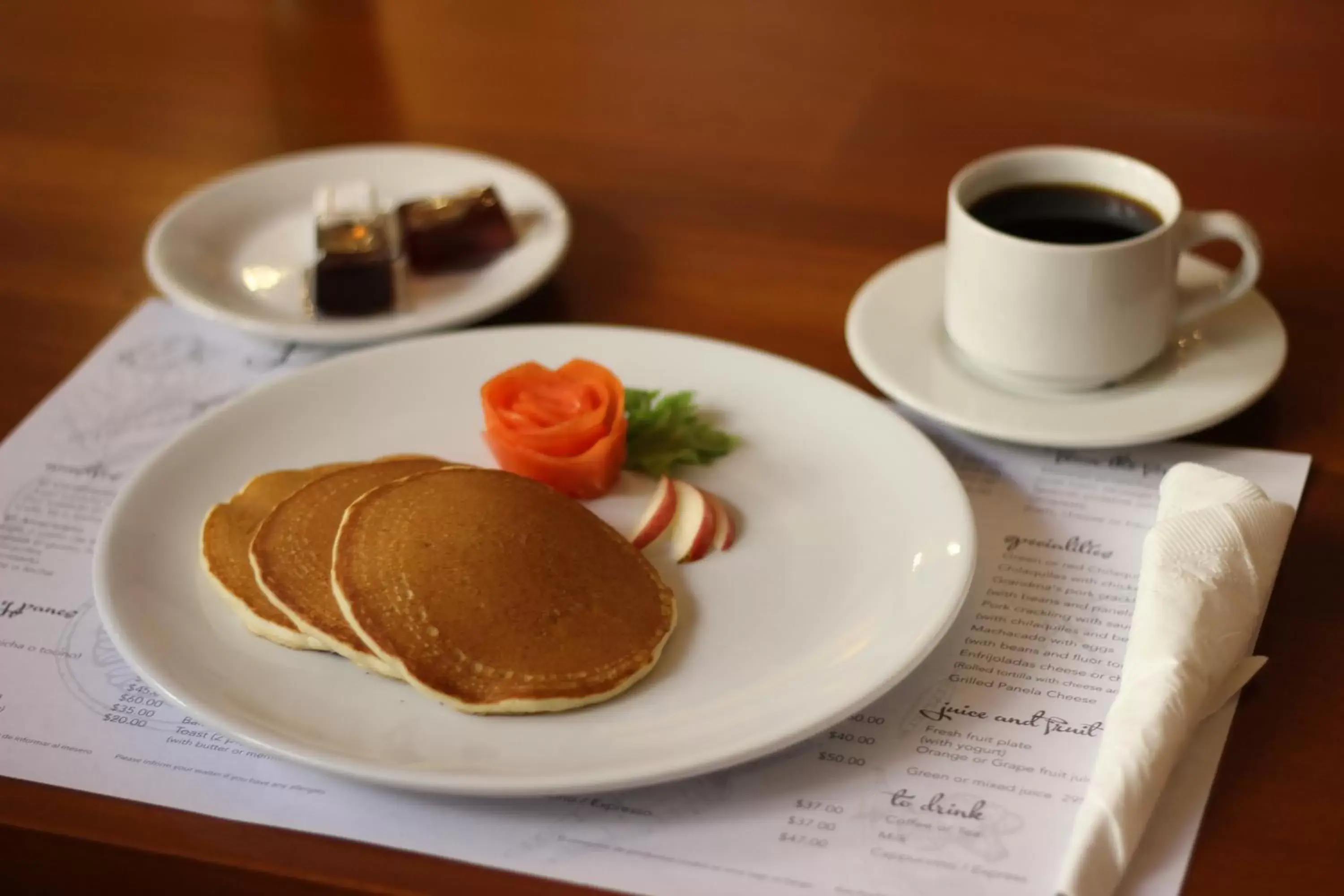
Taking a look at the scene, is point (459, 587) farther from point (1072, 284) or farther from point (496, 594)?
point (1072, 284)

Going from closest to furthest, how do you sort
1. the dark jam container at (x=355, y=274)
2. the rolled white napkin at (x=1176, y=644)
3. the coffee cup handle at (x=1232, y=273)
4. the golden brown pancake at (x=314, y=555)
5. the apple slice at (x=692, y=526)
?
the rolled white napkin at (x=1176, y=644) < the golden brown pancake at (x=314, y=555) < the apple slice at (x=692, y=526) < the coffee cup handle at (x=1232, y=273) < the dark jam container at (x=355, y=274)

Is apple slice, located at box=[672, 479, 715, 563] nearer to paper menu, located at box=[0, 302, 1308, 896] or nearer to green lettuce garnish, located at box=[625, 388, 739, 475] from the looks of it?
green lettuce garnish, located at box=[625, 388, 739, 475]

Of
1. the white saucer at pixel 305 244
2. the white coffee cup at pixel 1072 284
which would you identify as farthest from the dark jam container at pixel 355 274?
the white coffee cup at pixel 1072 284

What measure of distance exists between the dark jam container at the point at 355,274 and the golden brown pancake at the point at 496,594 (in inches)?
14.9

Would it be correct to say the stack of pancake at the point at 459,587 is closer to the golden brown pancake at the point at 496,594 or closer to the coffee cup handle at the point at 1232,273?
the golden brown pancake at the point at 496,594

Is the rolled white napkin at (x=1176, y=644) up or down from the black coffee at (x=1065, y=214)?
down

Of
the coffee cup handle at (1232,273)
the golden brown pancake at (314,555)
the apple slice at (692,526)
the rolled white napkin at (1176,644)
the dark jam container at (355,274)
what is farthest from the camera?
the dark jam container at (355,274)

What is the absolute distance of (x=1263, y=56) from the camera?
1702 mm

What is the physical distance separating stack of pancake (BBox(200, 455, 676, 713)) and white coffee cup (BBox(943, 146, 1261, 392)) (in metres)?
0.36

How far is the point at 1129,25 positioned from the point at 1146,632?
4.02 ft

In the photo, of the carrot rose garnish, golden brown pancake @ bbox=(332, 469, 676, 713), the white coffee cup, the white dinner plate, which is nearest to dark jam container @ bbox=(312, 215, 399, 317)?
the white dinner plate

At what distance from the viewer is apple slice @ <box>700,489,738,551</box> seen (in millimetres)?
975

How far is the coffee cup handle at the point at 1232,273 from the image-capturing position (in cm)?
107

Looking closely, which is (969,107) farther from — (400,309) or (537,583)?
(537,583)
